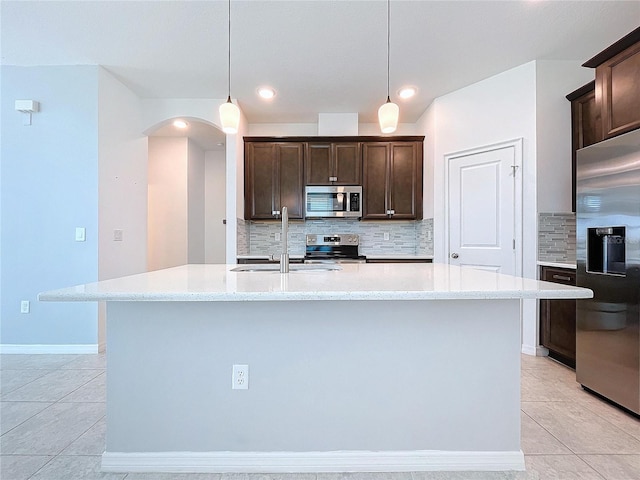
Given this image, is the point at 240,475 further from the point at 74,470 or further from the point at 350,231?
the point at 350,231

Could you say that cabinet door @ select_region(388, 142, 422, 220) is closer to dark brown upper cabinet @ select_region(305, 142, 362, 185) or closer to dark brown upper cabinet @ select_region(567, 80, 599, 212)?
dark brown upper cabinet @ select_region(305, 142, 362, 185)

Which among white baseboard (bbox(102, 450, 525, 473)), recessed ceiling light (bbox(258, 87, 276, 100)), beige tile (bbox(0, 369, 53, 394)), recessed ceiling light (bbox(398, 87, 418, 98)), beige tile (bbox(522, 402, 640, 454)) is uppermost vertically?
recessed ceiling light (bbox(398, 87, 418, 98))

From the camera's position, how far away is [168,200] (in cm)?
536

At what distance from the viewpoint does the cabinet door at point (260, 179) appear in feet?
14.2

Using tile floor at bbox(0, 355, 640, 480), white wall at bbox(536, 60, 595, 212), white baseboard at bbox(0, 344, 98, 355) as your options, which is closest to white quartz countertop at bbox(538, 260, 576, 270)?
white wall at bbox(536, 60, 595, 212)

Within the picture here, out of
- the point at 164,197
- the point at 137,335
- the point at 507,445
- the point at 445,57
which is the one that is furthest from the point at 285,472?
the point at 164,197

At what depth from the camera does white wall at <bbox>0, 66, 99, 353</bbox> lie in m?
3.17

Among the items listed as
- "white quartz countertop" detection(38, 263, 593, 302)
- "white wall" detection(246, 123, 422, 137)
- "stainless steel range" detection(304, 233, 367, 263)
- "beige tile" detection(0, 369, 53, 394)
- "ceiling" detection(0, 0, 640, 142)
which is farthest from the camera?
"white wall" detection(246, 123, 422, 137)

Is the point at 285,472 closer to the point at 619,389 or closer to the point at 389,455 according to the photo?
the point at 389,455

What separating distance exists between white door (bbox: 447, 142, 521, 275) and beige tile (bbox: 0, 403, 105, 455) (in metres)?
3.42

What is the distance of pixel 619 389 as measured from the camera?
2098 millimetres

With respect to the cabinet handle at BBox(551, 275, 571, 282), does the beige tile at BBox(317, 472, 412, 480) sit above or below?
below

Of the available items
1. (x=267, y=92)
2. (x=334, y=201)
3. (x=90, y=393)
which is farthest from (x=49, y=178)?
(x=334, y=201)

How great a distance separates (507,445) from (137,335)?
1766 mm
